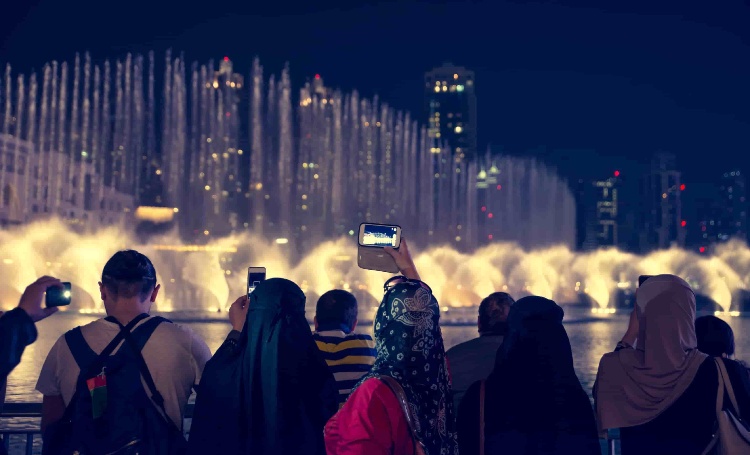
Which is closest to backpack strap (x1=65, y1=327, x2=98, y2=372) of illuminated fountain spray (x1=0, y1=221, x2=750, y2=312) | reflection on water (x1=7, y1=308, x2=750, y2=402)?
reflection on water (x1=7, y1=308, x2=750, y2=402)

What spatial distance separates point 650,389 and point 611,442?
135cm

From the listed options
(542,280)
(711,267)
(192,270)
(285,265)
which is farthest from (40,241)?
(711,267)

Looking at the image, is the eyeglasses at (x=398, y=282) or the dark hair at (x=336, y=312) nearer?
the eyeglasses at (x=398, y=282)

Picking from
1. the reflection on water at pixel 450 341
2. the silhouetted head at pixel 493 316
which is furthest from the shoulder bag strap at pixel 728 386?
the reflection on water at pixel 450 341

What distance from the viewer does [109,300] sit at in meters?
3.69

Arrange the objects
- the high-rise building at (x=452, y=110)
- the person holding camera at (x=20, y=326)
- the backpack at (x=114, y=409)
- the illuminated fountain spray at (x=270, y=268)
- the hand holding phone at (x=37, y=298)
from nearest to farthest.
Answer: the person holding camera at (x=20, y=326) < the hand holding phone at (x=37, y=298) < the backpack at (x=114, y=409) < the illuminated fountain spray at (x=270, y=268) < the high-rise building at (x=452, y=110)

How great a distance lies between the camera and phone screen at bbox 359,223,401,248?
12.6 feet

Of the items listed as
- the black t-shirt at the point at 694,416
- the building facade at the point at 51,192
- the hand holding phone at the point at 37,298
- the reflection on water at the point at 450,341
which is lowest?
the reflection on water at the point at 450,341

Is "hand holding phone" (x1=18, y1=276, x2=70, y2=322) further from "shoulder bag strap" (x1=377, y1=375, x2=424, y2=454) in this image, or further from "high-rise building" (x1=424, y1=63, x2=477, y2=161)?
"high-rise building" (x1=424, y1=63, x2=477, y2=161)

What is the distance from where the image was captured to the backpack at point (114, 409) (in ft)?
11.5

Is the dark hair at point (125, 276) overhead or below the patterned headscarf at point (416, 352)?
overhead

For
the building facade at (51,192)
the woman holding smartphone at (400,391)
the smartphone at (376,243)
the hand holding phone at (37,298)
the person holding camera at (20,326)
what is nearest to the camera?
the woman holding smartphone at (400,391)

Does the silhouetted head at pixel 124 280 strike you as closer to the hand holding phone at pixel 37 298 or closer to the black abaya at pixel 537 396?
the hand holding phone at pixel 37 298

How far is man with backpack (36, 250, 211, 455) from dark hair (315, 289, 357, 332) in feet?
3.69
